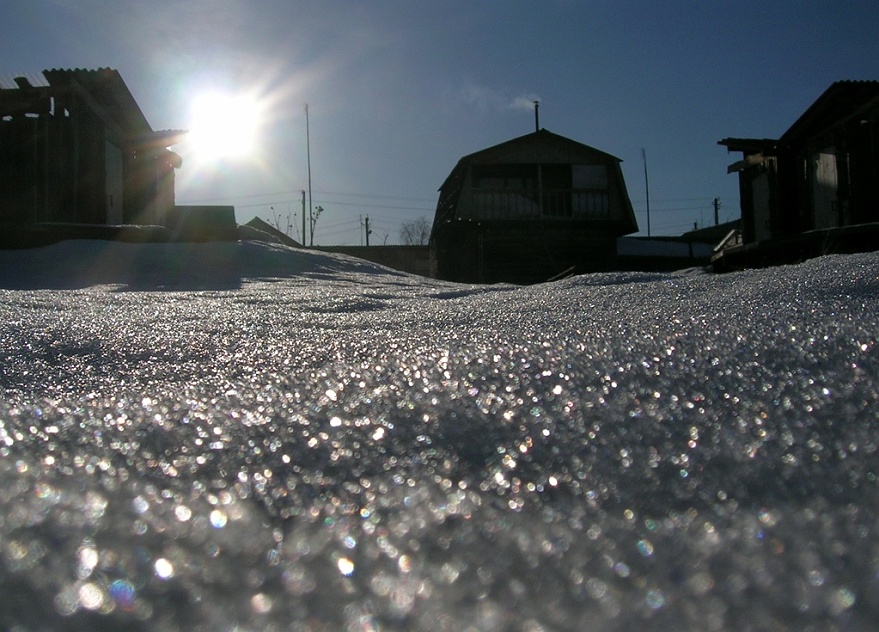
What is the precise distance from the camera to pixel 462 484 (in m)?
0.46

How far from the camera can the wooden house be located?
32.4 ft

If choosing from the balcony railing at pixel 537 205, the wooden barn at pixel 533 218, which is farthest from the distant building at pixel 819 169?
the balcony railing at pixel 537 205

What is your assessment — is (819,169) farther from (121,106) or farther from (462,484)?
(462,484)

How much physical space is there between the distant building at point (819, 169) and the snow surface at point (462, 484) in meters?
8.73

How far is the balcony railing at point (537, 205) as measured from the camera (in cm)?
1602

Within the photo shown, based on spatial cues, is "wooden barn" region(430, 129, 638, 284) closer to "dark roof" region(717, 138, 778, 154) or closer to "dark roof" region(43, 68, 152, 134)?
"dark roof" region(717, 138, 778, 154)

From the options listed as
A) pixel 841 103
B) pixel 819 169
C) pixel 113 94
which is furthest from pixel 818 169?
pixel 113 94

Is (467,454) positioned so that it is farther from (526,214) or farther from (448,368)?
(526,214)

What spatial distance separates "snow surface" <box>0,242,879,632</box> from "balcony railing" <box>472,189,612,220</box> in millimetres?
15242

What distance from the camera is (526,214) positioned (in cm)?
1597

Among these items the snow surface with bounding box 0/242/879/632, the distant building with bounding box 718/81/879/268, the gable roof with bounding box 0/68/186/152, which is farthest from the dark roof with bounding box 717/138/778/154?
the snow surface with bounding box 0/242/879/632

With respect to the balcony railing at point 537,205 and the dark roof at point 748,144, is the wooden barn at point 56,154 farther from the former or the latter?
the dark roof at point 748,144

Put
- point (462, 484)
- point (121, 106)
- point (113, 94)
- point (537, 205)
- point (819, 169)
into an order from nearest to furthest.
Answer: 1. point (462, 484)
2. point (819, 169)
3. point (113, 94)
4. point (121, 106)
5. point (537, 205)

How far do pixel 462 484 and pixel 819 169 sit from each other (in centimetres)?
1262
